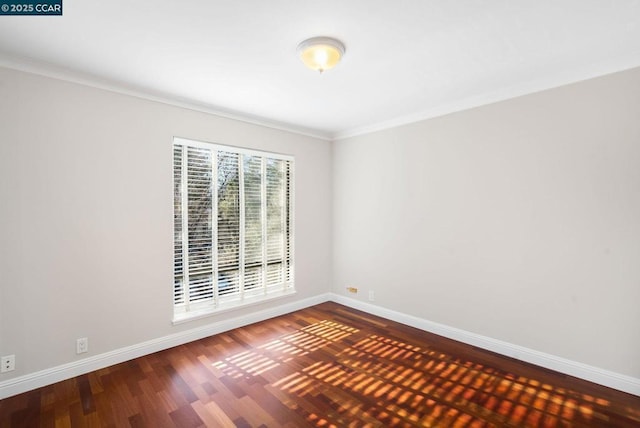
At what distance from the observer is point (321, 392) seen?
2426 millimetres

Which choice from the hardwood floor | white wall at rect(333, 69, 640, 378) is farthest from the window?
white wall at rect(333, 69, 640, 378)

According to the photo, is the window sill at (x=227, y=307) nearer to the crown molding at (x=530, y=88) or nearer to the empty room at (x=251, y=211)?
the empty room at (x=251, y=211)

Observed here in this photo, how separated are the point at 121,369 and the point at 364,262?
3.06 meters

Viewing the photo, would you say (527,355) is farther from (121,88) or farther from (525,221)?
(121,88)

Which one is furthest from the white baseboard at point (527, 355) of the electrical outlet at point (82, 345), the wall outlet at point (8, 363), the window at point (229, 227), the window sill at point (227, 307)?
the wall outlet at point (8, 363)

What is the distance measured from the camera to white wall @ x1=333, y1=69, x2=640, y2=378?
2436 mm

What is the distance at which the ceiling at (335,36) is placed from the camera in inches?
71.1

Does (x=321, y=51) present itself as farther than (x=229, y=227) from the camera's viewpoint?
No

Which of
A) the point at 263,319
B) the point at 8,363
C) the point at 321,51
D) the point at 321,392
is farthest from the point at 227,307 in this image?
the point at 321,51

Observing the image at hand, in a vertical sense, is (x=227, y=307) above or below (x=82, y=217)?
below

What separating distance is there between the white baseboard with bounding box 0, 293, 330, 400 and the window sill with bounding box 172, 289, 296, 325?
13cm

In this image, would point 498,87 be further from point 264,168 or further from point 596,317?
point 264,168

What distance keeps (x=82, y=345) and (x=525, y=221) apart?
4274mm

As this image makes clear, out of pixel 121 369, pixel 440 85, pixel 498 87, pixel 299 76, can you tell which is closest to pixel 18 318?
pixel 121 369
